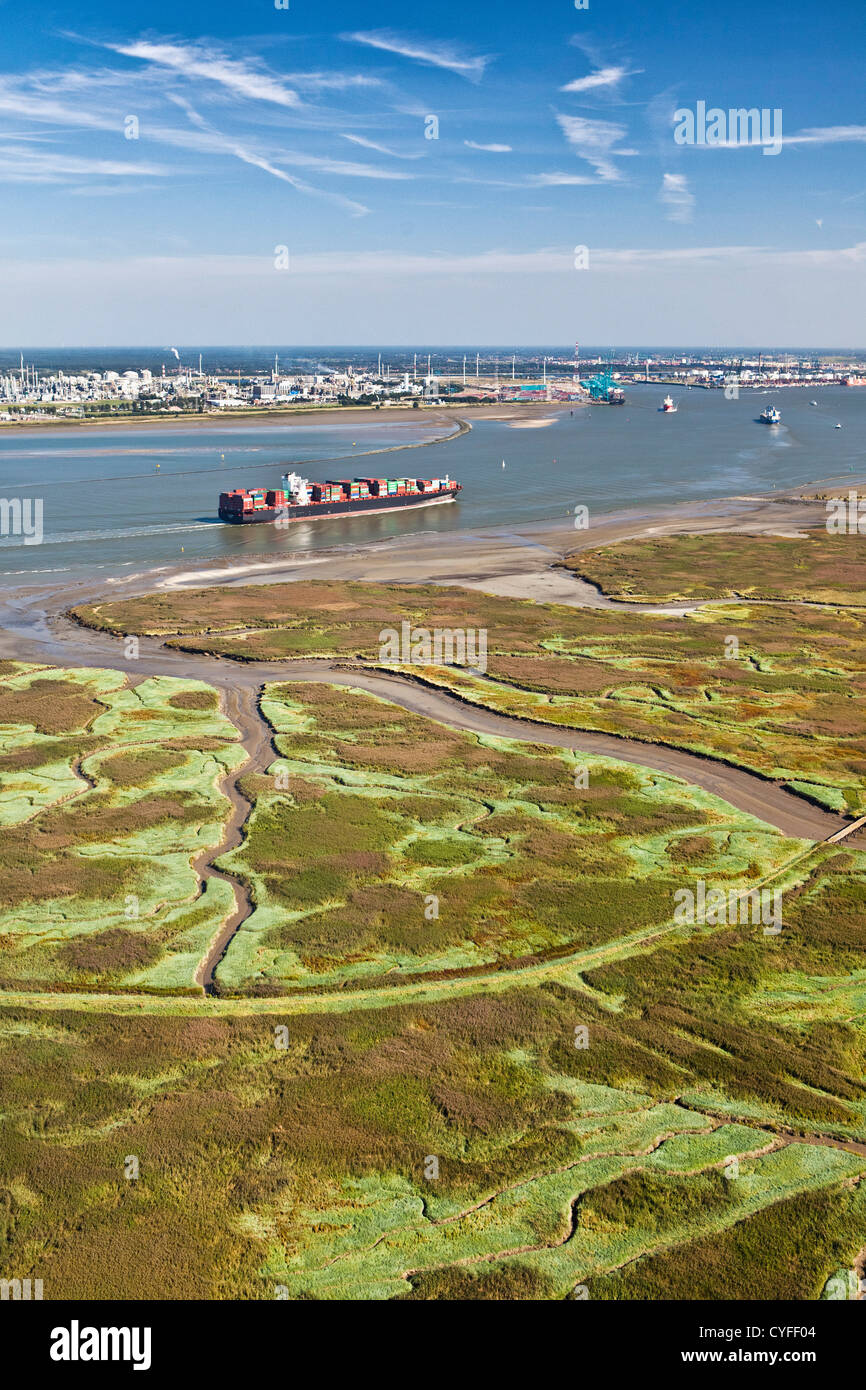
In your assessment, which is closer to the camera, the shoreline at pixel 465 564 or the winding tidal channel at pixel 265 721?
the winding tidal channel at pixel 265 721

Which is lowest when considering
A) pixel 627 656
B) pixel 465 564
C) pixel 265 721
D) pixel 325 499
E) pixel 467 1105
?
pixel 467 1105

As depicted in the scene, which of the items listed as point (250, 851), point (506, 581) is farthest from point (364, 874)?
point (506, 581)

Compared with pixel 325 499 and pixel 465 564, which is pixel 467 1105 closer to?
pixel 465 564

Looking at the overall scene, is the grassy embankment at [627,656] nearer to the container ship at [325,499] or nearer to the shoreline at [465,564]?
the shoreline at [465,564]

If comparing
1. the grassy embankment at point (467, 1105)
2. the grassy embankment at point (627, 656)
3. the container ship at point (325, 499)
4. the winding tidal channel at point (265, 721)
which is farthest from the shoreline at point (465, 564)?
the grassy embankment at point (467, 1105)

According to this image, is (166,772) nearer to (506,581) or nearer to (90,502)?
(506,581)

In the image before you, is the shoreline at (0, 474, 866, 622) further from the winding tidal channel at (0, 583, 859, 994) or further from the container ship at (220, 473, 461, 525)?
the container ship at (220, 473, 461, 525)

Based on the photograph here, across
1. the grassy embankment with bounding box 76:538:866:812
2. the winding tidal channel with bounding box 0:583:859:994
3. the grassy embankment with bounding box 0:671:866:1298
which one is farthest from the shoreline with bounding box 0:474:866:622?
the grassy embankment with bounding box 0:671:866:1298

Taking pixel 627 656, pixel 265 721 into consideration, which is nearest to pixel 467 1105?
pixel 265 721
